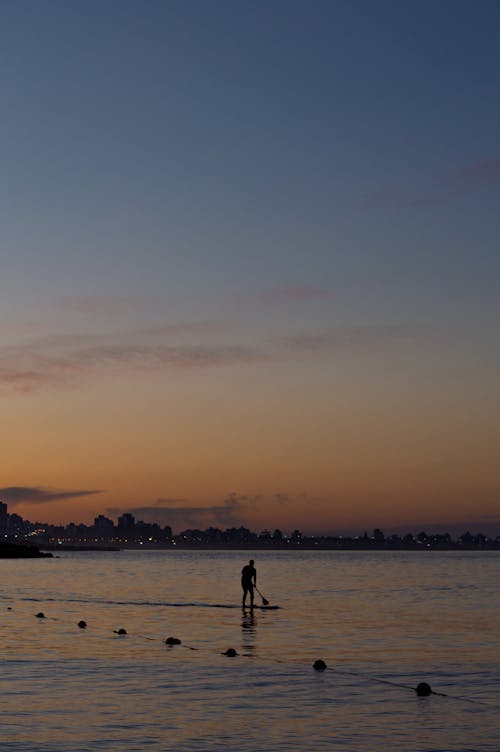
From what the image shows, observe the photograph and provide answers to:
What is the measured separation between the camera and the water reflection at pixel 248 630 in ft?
133

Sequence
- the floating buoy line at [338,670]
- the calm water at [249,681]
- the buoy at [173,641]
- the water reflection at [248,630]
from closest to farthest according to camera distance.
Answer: the calm water at [249,681] → the floating buoy line at [338,670] → the water reflection at [248,630] → the buoy at [173,641]

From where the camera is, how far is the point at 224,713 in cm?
2511

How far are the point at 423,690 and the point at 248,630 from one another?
20.1m

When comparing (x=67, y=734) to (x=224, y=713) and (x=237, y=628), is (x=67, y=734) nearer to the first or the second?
(x=224, y=713)

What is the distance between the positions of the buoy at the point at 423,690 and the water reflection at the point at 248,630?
1087cm

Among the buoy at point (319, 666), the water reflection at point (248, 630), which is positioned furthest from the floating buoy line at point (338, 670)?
the water reflection at point (248, 630)

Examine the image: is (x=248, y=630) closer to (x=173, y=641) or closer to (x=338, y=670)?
(x=173, y=641)

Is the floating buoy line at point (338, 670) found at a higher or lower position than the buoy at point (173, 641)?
lower

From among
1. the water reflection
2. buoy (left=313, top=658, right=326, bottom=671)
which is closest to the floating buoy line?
buoy (left=313, top=658, right=326, bottom=671)

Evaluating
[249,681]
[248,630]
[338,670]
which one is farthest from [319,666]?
[248,630]

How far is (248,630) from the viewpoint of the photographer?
47.5 m

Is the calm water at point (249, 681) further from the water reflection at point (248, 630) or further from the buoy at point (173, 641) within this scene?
the buoy at point (173, 641)

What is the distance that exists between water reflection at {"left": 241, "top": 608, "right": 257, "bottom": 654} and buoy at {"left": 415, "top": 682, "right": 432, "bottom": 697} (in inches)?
428

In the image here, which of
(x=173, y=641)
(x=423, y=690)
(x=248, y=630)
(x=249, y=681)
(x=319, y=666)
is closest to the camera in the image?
(x=423, y=690)
